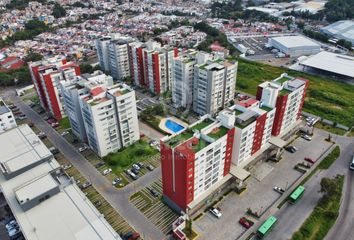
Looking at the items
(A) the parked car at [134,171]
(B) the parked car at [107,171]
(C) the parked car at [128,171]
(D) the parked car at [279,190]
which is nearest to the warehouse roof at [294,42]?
(D) the parked car at [279,190]

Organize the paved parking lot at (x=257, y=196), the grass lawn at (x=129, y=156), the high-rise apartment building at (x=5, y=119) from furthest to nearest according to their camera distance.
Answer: the high-rise apartment building at (x=5, y=119), the grass lawn at (x=129, y=156), the paved parking lot at (x=257, y=196)

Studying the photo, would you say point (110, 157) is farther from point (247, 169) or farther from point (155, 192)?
point (247, 169)

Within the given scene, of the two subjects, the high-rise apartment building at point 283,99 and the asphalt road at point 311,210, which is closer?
the asphalt road at point 311,210

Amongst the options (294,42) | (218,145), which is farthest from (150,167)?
(294,42)

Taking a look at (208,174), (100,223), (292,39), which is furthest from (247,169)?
(292,39)

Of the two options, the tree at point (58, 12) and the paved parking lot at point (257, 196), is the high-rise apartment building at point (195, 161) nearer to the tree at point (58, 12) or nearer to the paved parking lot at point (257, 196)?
the paved parking lot at point (257, 196)

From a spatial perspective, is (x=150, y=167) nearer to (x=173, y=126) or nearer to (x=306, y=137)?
(x=173, y=126)

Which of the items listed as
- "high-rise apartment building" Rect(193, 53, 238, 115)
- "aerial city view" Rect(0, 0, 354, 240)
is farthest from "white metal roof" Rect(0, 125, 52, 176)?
"high-rise apartment building" Rect(193, 53, 238, 115)
